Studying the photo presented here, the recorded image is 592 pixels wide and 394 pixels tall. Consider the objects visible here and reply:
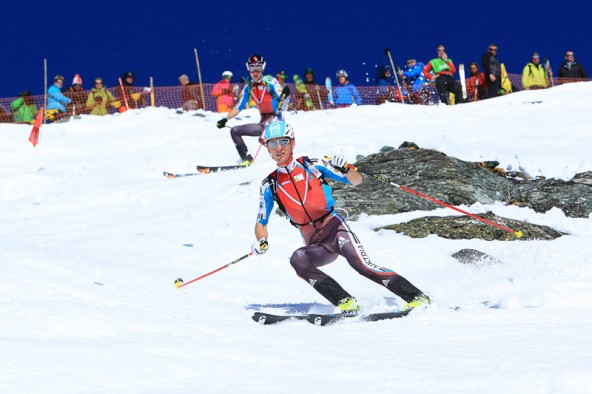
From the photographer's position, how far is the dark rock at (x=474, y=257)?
881cm

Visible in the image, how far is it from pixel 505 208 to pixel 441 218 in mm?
1281

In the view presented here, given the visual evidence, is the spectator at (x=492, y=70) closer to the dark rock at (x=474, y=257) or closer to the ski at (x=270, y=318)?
the dark rock at (x=474, y=257)

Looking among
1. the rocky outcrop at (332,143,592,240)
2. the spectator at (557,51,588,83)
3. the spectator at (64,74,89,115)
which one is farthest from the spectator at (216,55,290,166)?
the spectator at (557,51,588,83)

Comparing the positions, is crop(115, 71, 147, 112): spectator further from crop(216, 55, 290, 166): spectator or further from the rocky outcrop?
the rocky outcrop

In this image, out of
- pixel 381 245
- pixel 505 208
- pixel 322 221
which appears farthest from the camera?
pixel 505 208

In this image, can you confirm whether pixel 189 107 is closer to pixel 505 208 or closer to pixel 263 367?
pixel 505 208

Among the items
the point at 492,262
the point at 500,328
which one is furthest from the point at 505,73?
the point at 500,328

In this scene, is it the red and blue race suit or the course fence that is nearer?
the red and blue race suit

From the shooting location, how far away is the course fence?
22.6 m

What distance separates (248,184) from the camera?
13445 millimetres

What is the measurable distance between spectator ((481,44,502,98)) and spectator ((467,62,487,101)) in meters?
0.38

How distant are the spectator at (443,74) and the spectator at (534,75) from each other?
221 centimetres

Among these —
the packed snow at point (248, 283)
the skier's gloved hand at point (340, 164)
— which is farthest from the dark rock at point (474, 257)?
the skier's gloved hand at point (340, 164)

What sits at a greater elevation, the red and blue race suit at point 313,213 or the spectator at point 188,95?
the spectator at point 188,95
